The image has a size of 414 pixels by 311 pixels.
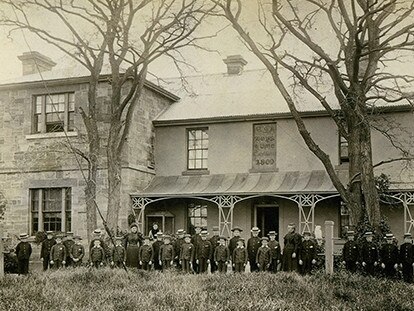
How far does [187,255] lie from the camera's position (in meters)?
16.8

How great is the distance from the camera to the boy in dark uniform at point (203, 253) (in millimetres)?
17047

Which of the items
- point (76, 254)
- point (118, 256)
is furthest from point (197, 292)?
point (76, 254)

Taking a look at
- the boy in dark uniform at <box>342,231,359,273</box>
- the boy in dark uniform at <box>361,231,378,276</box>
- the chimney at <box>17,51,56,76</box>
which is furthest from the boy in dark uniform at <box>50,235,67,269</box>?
the chimney at <box>17,51,56,76</box>

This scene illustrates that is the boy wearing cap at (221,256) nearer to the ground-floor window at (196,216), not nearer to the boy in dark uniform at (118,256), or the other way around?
the boy in dark uniform at (118,256)

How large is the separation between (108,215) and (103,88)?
515 cm

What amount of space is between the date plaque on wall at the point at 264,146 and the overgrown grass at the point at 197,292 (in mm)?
9013

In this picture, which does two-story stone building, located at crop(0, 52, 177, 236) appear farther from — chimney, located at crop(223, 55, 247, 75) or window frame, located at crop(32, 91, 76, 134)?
chimney, located at crop(223, 55, 247, 75)

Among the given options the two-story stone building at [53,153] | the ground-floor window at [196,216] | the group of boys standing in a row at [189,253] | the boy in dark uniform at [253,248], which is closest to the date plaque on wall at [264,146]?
the ground-floor window at [196,216]

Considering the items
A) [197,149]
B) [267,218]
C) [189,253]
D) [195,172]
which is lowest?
[189,253]

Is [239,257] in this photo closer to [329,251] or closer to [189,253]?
[189,253]

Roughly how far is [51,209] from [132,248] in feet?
21.5

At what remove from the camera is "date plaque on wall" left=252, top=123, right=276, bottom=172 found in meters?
23.2

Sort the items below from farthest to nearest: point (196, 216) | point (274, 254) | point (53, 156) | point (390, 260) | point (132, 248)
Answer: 1. point (196, 216)
2. point (53, 156)
3. point (132, 248)
4. point (274, 254)
5. point (390, 260)

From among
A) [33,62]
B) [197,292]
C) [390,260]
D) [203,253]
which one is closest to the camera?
[197,292]
